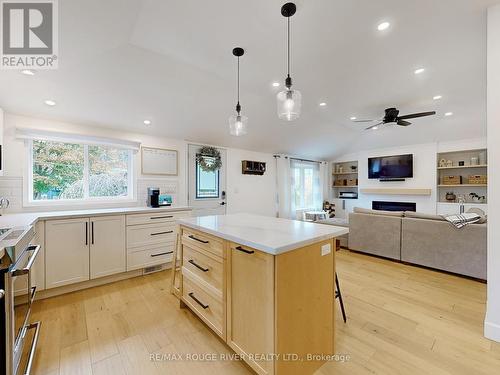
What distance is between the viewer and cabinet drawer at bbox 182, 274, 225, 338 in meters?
1.63

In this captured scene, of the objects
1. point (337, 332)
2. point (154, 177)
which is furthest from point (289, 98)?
point (154, 177)

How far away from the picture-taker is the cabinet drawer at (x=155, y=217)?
2.95 metres

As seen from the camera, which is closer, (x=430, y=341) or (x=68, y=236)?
(x=430, y=341)

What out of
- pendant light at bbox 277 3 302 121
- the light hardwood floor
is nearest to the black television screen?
the light hardwood floor

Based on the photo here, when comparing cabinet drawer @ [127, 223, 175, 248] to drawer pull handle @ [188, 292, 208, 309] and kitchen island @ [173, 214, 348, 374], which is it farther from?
kitchen island @ [173, 214, 348, 374]

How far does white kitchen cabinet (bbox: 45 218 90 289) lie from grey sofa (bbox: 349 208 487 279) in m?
4.12

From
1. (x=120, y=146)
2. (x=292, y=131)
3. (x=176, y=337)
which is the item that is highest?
(x=292, y=131)

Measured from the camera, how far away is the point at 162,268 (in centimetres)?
330

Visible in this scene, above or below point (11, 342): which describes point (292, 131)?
above

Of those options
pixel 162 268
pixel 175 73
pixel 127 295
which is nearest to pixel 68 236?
pixel 127 295

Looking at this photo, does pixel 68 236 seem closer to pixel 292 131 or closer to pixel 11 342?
pixel 11 342

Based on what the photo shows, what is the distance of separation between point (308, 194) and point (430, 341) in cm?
526

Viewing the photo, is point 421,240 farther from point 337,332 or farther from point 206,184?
point 206,184

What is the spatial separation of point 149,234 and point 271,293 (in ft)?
7.89
